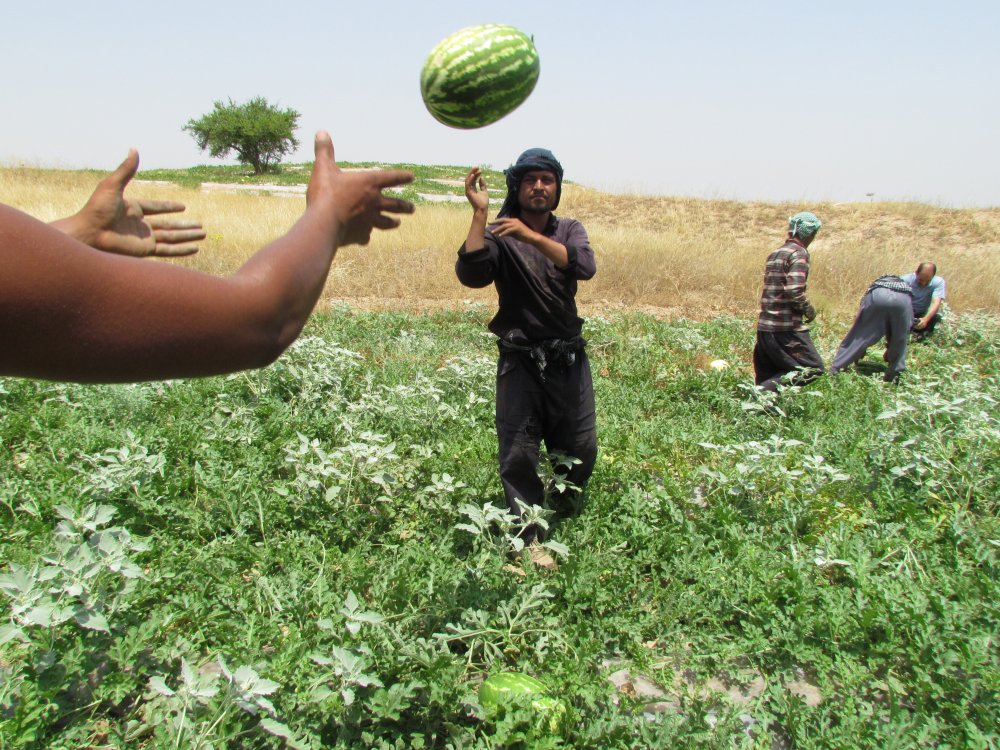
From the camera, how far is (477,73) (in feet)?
7.71

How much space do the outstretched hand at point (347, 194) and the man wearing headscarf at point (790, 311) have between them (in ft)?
16.6

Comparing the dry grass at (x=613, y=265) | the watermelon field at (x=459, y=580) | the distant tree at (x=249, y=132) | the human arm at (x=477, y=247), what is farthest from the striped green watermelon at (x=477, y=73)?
the distant tree at (x=249, y=132)

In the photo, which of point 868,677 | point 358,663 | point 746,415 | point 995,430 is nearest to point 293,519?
point 358,663

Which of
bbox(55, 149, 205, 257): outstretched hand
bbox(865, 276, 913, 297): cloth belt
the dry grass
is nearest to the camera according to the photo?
bbox(55, 149, 205, 257): outstretched hand

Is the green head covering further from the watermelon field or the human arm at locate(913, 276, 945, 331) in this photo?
the human arm at locate(913, 276, 945, 331)

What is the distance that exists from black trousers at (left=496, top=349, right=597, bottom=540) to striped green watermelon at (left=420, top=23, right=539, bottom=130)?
126cm

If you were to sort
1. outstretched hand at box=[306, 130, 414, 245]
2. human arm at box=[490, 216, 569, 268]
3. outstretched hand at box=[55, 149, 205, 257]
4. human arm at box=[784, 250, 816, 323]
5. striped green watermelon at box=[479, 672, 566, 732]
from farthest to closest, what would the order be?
human arm at box=[784, 250, 816, 323]
human arm at box=[490, 216, 569, 268]
striped green watermelon at box=[479, 672, 566, 732]
outstretched hand at box=[55, 149, 205, 257]
outstretched hand at box=[306, 130, 414, 245]

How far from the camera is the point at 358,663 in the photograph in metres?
2.23

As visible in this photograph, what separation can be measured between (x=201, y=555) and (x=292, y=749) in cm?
127

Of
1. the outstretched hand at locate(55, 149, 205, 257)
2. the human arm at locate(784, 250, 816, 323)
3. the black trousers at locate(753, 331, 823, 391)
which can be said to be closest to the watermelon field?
the black trousers at locate(753, 331, 823, 391)

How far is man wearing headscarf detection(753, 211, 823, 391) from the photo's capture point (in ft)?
19.6

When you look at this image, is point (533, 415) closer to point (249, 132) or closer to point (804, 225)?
point (804, 225)

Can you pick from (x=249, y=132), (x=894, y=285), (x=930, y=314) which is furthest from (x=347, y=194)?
(x=249, y=132)

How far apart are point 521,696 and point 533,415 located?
1446 millimetres
